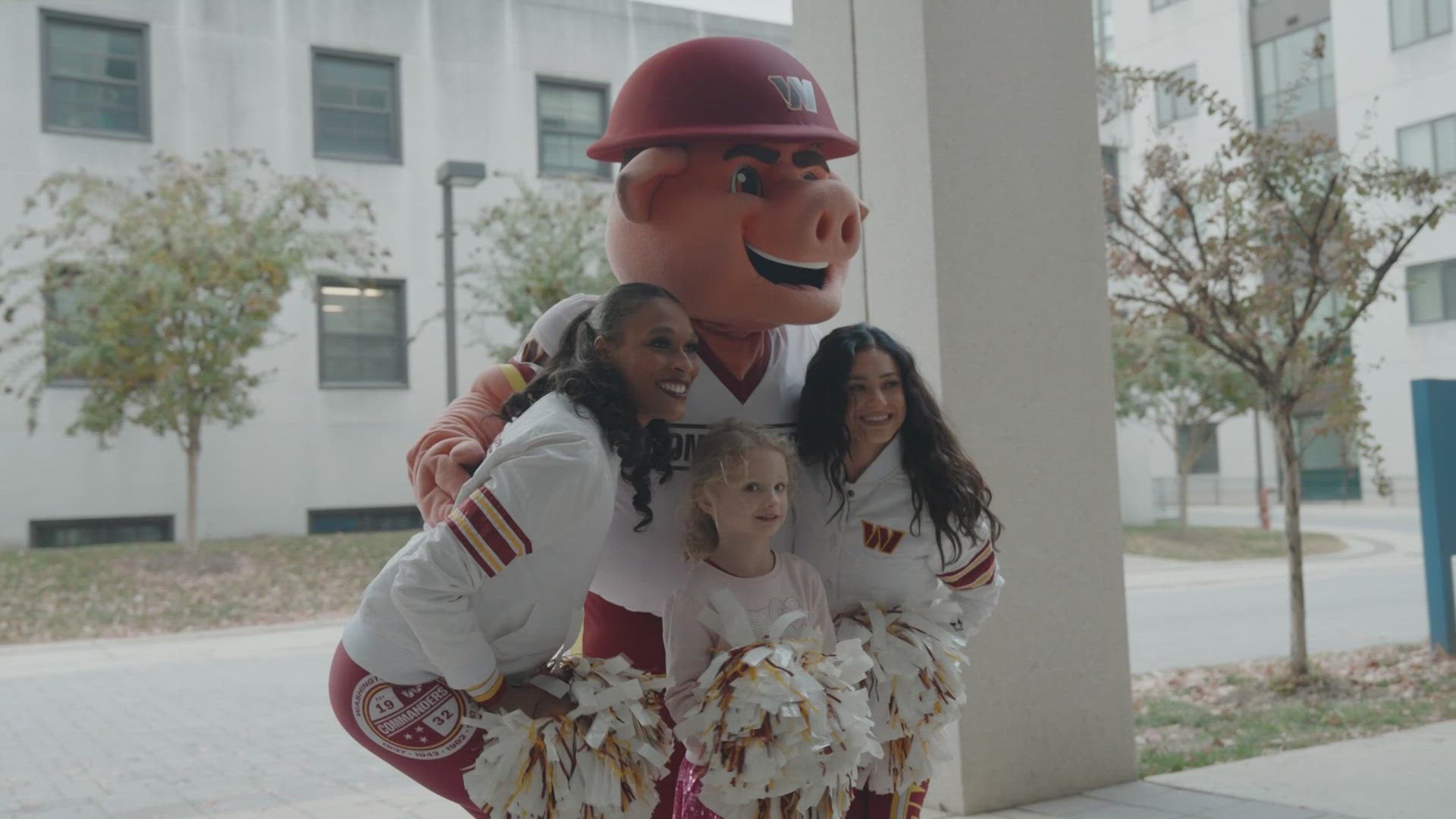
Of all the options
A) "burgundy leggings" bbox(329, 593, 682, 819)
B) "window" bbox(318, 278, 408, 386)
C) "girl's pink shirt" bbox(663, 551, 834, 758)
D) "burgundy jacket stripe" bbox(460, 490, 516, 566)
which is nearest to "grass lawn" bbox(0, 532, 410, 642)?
"window" bbox(318, 278, 408, 386)

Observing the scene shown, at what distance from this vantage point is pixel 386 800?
16.8 feet

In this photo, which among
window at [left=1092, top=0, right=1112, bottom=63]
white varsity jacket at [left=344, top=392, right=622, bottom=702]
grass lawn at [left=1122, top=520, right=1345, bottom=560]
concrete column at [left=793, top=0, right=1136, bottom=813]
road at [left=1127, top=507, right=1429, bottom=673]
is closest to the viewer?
white varsity jacket at [left=344, top=392, right=622, bottom=702]

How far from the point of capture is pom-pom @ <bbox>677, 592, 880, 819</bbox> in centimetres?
215

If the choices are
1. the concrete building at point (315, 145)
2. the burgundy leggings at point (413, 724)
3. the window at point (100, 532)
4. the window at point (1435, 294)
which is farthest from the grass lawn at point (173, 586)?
Result: the window at point (1435, 294)

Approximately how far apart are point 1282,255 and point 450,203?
291 inches

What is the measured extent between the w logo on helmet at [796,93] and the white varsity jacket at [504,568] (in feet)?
2.63

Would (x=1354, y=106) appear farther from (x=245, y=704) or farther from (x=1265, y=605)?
(x=245, y=704)

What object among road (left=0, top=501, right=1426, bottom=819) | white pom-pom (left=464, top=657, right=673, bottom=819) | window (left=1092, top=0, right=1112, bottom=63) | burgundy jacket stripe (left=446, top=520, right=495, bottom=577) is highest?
window (left=1092, top=0, right=1112, bottom=63)

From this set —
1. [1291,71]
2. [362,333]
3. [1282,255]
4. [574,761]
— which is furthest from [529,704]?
[1291,71]

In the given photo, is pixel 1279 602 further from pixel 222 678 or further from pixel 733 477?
pixel 733 477

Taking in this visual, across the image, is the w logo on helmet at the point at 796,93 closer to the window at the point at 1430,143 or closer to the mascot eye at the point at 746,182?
the mascot eye at the point at 746,182

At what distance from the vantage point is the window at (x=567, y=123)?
51.5 ft

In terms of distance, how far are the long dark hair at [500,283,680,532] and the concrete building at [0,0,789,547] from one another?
12.2 m

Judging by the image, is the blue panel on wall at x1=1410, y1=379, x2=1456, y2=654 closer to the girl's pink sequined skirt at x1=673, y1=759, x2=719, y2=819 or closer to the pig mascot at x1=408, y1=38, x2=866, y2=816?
the pig mascot at x1=408, y1=38, x2=866, y2=816
